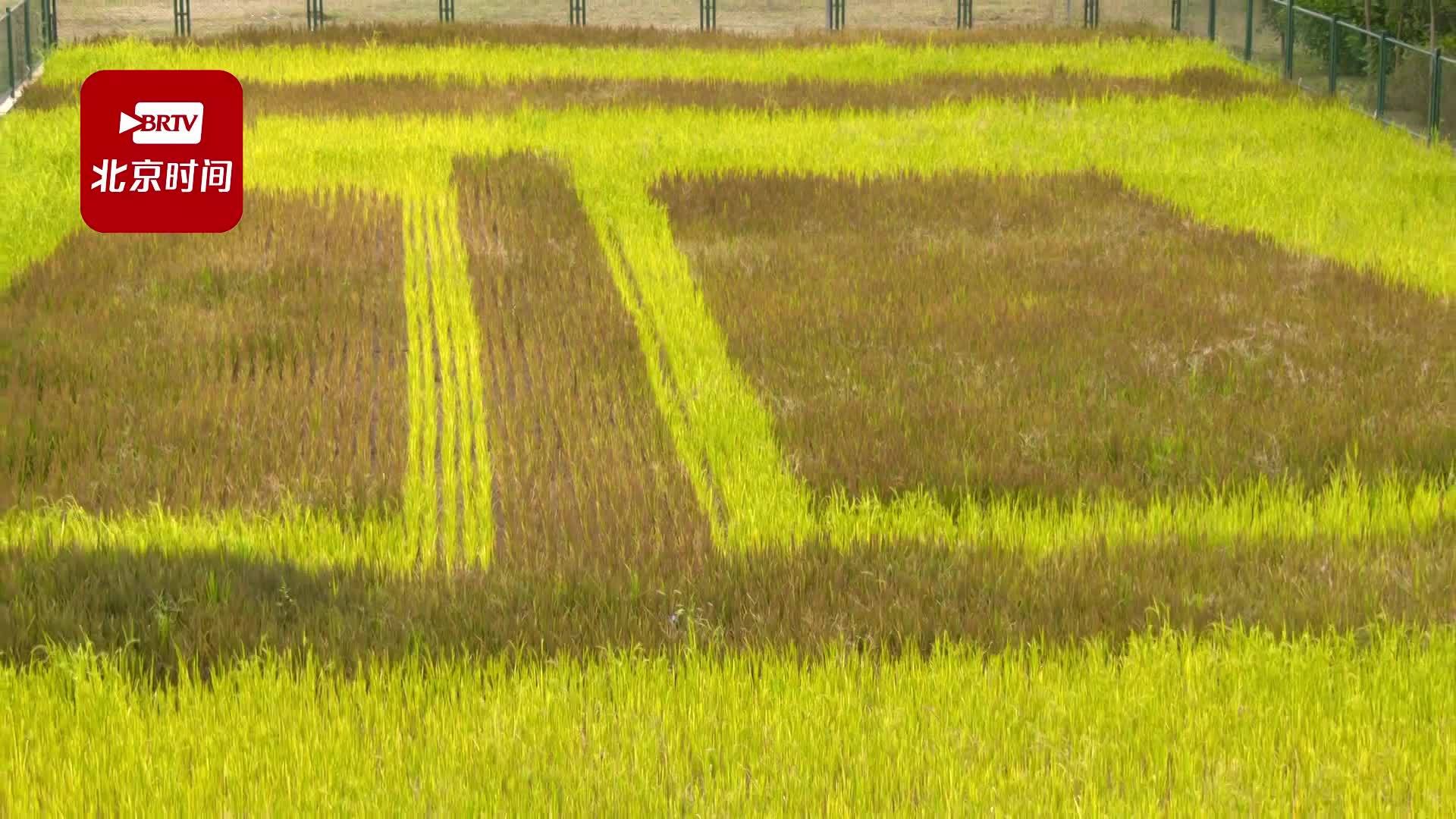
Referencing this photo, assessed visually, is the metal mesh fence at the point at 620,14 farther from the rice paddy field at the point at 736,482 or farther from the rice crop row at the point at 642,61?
the rice paddy field at the point at 736,482

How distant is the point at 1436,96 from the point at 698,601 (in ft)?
50.5

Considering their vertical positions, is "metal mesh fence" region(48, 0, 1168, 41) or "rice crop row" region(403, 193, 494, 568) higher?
"rice crop row" region(403, 193, 494, 568)

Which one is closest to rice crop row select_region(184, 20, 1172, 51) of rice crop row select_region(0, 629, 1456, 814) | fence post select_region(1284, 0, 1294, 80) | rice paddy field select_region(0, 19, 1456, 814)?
fence post select_region(1284, 0, 1294, 80)

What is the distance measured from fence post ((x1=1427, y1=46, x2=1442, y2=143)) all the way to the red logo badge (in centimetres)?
1179

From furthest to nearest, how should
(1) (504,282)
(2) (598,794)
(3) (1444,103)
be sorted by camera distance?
(3) (1444,103)
(1) (504,282)
(2) (598,794)

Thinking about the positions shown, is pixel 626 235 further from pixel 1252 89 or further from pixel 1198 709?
pixel 1252 89

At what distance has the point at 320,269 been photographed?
13727 millimetres

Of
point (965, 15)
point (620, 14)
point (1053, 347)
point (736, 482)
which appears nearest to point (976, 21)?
point (965, 15)

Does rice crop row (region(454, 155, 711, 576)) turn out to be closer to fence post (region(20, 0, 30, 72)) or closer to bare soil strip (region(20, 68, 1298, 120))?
bare soil strip (region(20, 68, 1298, 120))

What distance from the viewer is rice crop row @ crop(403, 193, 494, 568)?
856 cm

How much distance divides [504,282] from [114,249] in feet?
9.21

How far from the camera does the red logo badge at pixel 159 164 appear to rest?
15391 millimetres

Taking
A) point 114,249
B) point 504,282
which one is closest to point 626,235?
point 504,282

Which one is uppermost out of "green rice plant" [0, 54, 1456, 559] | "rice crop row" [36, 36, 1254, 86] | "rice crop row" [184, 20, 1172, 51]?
"green rice plant" [0, 54, 1456, 559]
